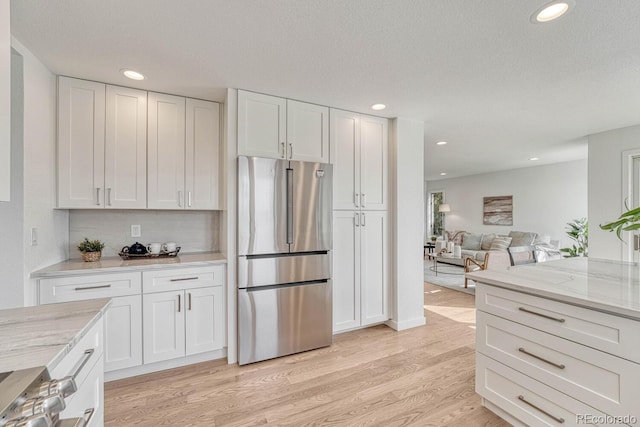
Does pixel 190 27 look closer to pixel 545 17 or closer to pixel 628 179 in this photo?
pixel 545 17

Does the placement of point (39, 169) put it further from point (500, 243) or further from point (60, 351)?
point (500, 243)

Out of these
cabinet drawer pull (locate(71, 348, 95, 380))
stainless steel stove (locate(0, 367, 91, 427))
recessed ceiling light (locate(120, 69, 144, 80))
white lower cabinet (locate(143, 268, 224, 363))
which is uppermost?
recessed ceiling light (locate(120, 69, 144, 80))

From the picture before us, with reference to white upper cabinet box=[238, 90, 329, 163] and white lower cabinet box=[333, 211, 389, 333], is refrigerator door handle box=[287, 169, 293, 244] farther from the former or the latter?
white lower cabinet box=[333, 211, 389, 333]

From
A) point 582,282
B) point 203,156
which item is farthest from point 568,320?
point 203,156

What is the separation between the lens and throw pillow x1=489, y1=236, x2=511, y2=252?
6116mm

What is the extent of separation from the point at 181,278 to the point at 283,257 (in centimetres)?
87

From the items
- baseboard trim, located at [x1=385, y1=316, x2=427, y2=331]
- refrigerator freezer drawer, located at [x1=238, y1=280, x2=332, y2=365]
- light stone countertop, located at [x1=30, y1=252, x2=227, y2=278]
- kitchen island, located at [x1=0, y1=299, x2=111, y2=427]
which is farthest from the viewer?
baseboard trim, located at [x1=385, y1=316, x2=427, y2=331]

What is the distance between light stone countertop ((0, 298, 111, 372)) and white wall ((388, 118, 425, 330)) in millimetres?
2709

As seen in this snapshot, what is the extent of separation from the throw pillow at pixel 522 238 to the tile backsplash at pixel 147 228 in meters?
6.21

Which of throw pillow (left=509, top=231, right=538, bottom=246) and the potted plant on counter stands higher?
the potted plant on counter

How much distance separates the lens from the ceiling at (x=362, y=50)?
1504mm

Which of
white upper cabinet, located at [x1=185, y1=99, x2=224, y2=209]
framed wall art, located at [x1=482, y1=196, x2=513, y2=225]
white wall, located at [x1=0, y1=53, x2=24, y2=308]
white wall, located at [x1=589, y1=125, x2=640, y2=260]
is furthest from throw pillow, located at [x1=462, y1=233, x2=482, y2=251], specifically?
white wall, located at [x1=0, y1=53, x2=24, y2=308]

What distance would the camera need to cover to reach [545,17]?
1.53 metres

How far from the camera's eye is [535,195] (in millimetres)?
6367
